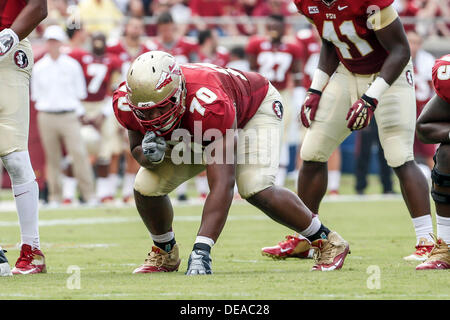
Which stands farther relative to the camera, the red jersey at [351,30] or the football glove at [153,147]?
the red jersey at [351,30]

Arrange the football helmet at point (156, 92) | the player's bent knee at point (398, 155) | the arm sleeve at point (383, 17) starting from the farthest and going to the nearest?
1. the player's bent knee at point (398, 155)
2. the arm sleeve at point (383, 17)
3. the football helmet at point (156, 92)

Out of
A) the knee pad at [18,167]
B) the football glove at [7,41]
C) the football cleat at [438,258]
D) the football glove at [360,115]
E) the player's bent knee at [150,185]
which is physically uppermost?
the football glove at [7,41]

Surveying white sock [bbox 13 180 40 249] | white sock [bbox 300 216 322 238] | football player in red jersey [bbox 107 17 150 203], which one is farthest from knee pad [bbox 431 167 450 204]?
football player in red jersey [bbox 107 17 150 203]

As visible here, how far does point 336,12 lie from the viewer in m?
5.92

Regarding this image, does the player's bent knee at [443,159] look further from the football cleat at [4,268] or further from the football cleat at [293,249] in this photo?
the football cleat at [4,268]

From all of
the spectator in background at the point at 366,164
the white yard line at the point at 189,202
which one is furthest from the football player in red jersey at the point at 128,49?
the spectator in background at the point at 366,164

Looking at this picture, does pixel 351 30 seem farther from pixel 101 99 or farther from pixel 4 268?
pixel 101 99

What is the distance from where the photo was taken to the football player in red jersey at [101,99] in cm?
1218

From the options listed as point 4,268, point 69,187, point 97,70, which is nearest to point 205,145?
point 4,268

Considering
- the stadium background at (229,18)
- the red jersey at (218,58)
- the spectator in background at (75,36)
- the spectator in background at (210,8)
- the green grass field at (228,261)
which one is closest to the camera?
the green grass field at (228,261)

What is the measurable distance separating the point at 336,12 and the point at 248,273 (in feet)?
5.84

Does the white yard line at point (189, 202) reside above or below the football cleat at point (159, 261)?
below

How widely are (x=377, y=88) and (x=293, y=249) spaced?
123cm

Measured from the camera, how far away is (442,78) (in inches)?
203
